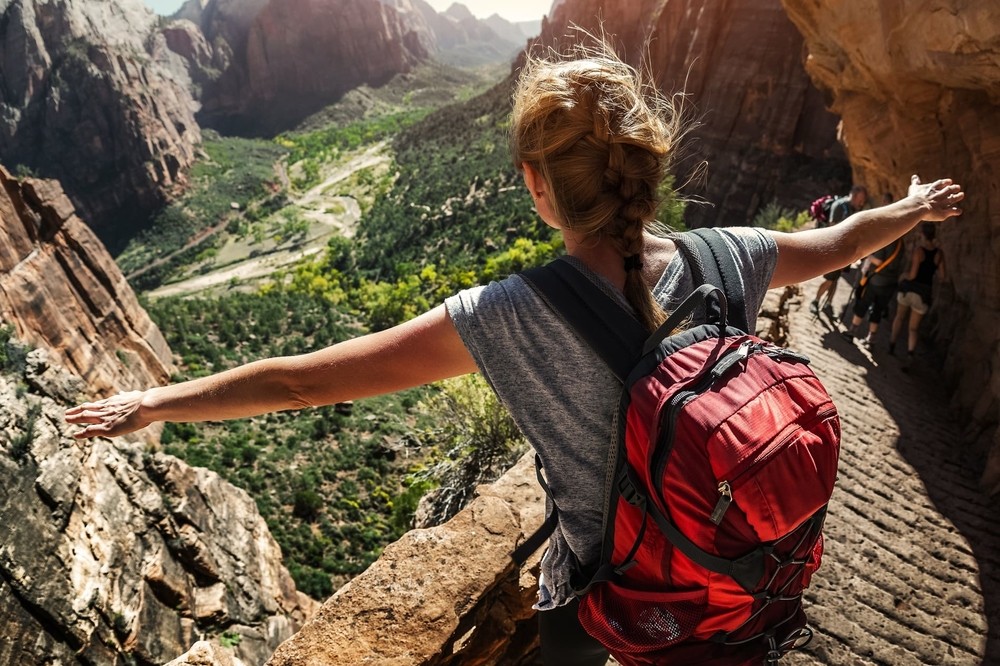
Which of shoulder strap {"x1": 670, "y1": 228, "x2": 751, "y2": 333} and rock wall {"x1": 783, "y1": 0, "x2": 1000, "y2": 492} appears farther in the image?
rock wall {"x1": 783, "y1": 0, "x2": 1000, "y2": 492}

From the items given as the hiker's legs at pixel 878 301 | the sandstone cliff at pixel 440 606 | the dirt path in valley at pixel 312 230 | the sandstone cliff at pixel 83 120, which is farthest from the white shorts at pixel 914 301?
the sandstone cliff at pixel 83 120

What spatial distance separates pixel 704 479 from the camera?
3.90 ft

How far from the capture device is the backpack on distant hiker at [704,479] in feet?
3.92

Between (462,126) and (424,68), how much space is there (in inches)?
3268

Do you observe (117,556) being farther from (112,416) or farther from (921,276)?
(921,276)

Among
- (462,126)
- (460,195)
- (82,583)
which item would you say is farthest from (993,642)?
(462,126)

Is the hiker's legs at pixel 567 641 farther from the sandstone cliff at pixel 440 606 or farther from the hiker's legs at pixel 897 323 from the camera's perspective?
the hiker's legs at pixel 897 323

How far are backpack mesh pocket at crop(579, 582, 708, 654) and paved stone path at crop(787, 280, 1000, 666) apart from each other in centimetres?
227

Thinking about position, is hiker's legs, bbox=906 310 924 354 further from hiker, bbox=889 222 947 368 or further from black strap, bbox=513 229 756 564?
black strap, bbox=513 229 756 564

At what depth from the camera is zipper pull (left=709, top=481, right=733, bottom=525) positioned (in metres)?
1.18

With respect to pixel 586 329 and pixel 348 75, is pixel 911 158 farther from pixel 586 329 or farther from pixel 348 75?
pixel 348 75

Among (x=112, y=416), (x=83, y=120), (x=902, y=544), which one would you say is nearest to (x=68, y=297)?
(x=112, y=416)

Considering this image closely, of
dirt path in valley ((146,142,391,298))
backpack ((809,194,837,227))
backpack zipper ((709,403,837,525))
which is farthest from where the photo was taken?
dirt path in valley ((146,142,391,298))

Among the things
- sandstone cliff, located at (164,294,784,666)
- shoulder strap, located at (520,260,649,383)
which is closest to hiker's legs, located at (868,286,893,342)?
sandstone cliff, located at (164,294,784,666)
